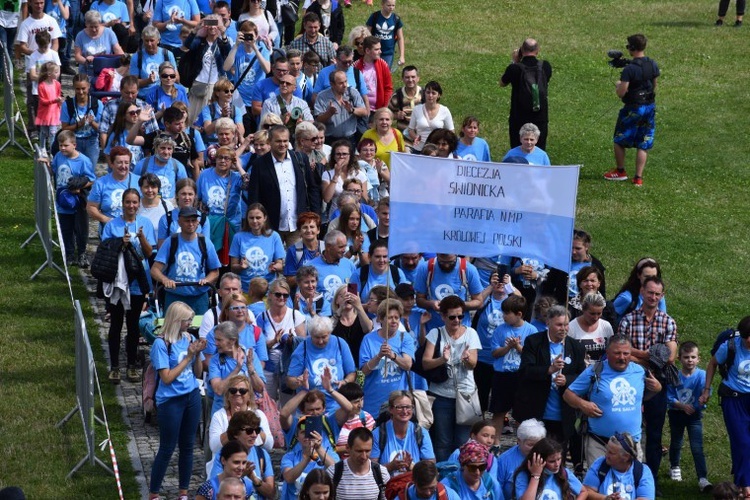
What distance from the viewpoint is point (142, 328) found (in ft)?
53.9

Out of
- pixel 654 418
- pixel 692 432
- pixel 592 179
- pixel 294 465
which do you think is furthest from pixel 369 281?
pixel 592 179

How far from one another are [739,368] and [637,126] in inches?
362

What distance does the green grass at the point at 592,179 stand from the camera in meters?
16.4

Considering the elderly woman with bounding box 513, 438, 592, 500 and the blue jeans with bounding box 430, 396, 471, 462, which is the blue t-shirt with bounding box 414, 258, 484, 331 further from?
the elderly woman with bounding box 513, 438, 592, 500

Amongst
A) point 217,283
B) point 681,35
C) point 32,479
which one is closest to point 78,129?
point 217,283

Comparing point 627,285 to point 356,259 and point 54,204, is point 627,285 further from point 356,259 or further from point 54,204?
point 54,204

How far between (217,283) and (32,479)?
3.81 meters

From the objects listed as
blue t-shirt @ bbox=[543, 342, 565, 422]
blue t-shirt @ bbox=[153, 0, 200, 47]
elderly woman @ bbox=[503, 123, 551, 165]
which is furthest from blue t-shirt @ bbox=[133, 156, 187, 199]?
blue t-shirt @ bbox=[153, 0, 200, 47]

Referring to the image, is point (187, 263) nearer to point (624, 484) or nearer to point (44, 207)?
point (44, 207)

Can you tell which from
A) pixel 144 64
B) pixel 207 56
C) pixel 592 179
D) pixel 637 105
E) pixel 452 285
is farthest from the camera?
pixel 592 179

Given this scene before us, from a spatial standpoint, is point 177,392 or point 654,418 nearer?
point 177,392

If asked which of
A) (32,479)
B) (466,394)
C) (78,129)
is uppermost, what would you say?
(78,129)

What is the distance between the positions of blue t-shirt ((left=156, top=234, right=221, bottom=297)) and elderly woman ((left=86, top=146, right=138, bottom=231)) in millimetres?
1668

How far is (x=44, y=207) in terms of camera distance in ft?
64.8
